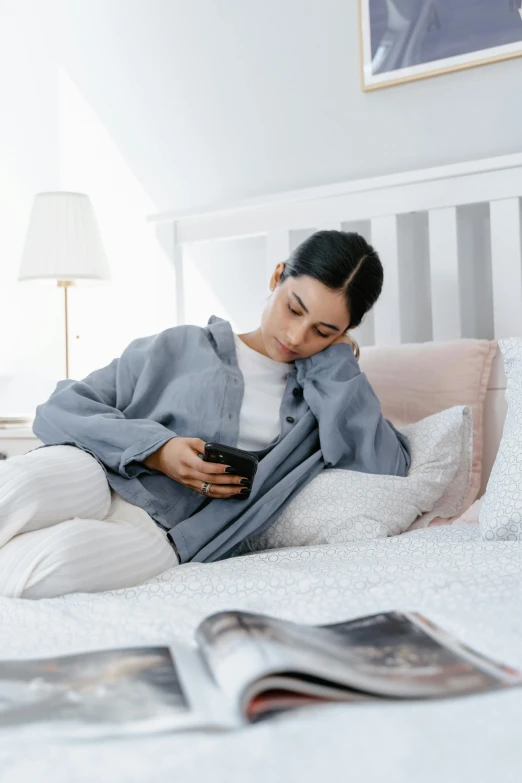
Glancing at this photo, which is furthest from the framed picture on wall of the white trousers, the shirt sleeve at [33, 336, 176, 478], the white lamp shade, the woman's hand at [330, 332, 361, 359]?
the white trousers

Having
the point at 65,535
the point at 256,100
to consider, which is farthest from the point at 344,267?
the point at 256,100

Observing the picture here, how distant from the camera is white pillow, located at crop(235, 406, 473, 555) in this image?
1.18 metres

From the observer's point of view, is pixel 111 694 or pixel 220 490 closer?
pixel 111 694

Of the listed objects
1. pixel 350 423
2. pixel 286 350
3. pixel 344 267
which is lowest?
pixel 350 423

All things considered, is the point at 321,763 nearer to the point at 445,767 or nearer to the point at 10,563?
the point at 445,767

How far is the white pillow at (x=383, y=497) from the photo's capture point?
3.88ft

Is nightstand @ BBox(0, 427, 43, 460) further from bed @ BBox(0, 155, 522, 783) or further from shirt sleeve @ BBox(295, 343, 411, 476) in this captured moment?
shirt sleeve @ BBox(295, 343, 411, 476)

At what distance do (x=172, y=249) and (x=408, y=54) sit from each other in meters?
0.69

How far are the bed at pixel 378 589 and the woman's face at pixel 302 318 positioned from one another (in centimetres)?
35

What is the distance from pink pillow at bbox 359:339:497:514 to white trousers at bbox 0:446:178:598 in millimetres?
572

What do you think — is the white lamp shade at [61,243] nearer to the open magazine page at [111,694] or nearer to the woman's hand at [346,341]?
the woman's hand at [346,341]

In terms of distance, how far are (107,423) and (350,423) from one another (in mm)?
387

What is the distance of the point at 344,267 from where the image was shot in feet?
4.36

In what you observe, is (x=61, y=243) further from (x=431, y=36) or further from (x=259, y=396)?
(x=431, y=36)
